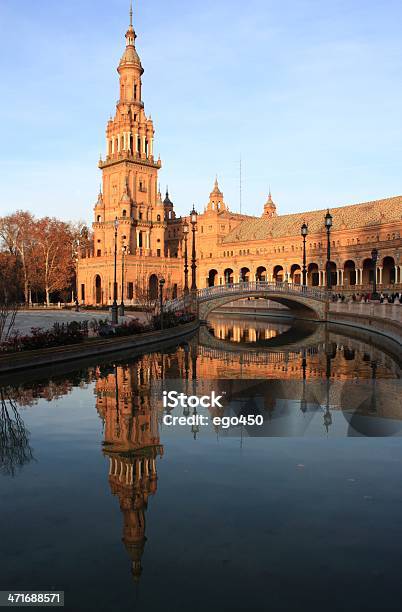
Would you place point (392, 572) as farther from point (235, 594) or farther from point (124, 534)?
point (124, 534)

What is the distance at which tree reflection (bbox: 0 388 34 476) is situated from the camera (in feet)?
33.1

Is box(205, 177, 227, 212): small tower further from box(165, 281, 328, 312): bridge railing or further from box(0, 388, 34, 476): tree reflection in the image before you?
box(0, 388, 34, 476): tree reflection

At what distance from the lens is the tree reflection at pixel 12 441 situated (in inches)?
397

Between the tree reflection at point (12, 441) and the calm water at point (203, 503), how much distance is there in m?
0.05

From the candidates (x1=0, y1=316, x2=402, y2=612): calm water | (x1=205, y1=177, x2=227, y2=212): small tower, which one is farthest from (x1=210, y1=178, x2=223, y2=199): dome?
(x1=0, y1=316, x2=402, y2=612): calm water

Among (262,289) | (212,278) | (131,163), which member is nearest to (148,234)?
(131,163)

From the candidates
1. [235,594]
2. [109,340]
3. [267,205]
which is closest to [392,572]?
[235,594]

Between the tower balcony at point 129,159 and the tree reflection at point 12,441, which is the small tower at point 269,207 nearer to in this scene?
the tower balcony at point 129,159

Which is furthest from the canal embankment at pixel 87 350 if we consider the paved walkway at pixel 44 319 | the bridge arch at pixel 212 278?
the bridge arch at pixel 212 278

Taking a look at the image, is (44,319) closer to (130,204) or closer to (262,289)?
(262,289)

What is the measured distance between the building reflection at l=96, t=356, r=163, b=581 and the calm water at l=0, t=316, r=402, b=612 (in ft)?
0.12

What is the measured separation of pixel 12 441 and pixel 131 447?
2604 millimetres

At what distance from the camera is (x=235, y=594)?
584 centimetres

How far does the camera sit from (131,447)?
11.0 metres
